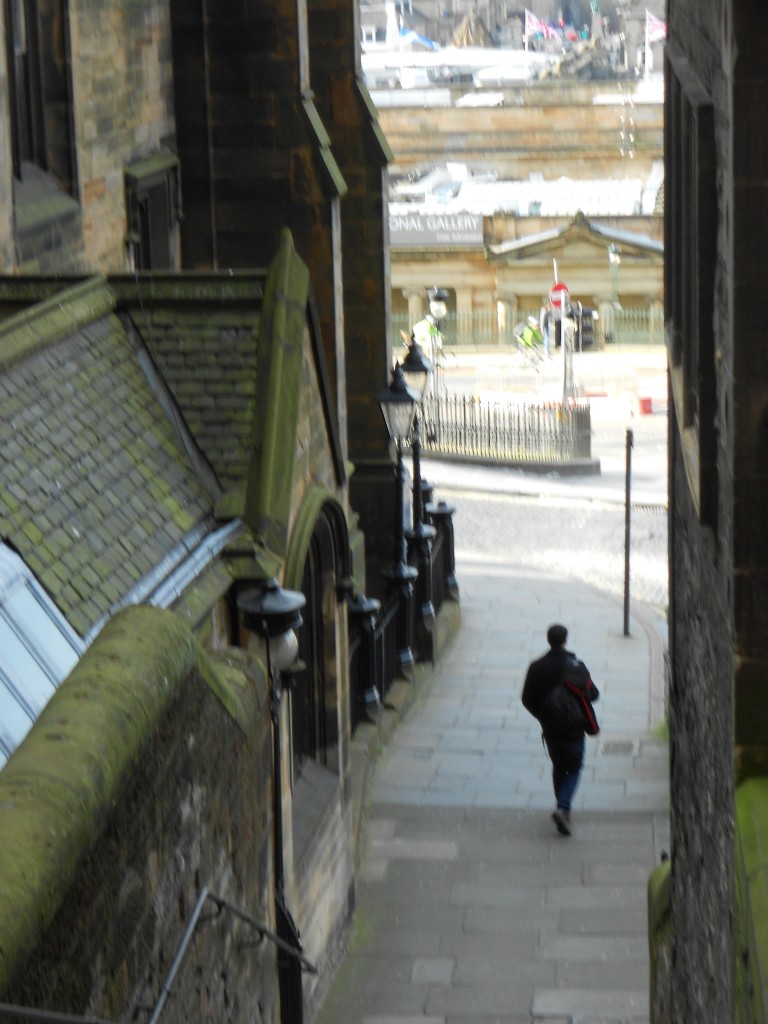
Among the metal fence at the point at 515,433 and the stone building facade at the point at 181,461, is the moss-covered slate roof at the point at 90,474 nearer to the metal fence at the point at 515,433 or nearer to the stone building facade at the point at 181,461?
the stone building facade at the point at 181,461

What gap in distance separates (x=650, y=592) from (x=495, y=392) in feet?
59.4

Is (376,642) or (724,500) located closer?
(724,500)

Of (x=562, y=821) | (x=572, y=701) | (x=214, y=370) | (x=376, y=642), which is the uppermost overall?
(x=214, y=370)

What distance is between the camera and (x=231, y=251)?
53.1 feet

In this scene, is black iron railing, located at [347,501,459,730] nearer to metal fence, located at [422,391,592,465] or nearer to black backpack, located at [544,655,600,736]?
black backpack, located at [544,655,600,736]

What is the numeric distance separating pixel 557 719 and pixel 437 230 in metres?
42.6

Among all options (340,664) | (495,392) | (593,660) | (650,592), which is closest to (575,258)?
(495,392)

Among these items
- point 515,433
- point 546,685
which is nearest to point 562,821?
point 546,685

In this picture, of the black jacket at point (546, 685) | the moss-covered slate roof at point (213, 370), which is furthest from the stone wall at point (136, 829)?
the black jacket at point (546, 685)

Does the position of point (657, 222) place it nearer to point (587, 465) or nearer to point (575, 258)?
point (575, 258)

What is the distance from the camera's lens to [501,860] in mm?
13430

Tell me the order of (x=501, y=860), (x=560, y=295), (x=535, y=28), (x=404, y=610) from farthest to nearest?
(x=535, y=28) < (x=560, y=295) < (x=404, y=610) < (x=501, y=860)

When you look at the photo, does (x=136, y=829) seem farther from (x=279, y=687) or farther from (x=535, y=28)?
(x=535, y=28)

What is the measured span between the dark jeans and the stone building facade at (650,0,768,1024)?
4.76m
